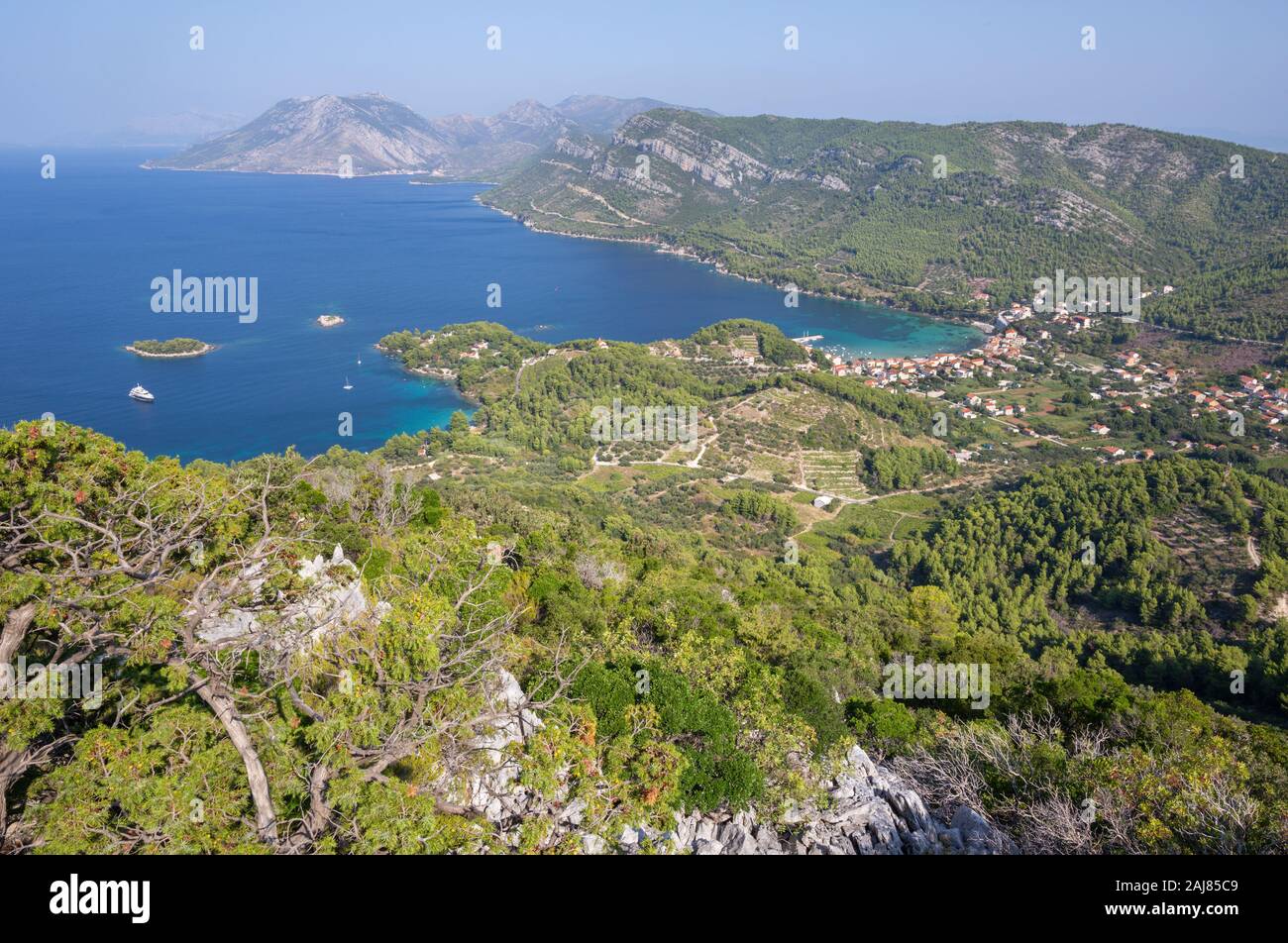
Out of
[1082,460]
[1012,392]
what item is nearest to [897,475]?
[1082,460]

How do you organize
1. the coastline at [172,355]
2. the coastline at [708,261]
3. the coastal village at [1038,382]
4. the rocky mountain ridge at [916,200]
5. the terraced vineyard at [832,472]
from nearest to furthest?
1. the terraced vineyard at [832,472]
2. the coastal village at [1038,382]
3. the coastline at [172,355]
4. the coastline at [708,261]
5. the rocky mountain ridge at [916,200]

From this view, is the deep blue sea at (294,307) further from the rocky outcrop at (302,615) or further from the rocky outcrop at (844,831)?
the rocky outcrop at (844,831)

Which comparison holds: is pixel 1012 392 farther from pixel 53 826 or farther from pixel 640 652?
pixel 53 826

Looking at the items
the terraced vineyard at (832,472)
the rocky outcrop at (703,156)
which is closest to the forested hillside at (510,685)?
the terraced vineyard at (832,472)

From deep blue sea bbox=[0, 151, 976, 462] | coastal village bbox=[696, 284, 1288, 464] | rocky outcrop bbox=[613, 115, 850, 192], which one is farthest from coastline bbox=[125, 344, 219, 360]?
rocky outcrop bbox=[613, 115, 850, 192]

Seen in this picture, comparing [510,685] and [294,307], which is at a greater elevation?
[294,307]

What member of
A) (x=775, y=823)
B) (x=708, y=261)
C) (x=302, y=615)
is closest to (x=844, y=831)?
(x=775, y=823)

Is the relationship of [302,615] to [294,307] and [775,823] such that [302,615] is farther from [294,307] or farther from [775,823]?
[294,307]
